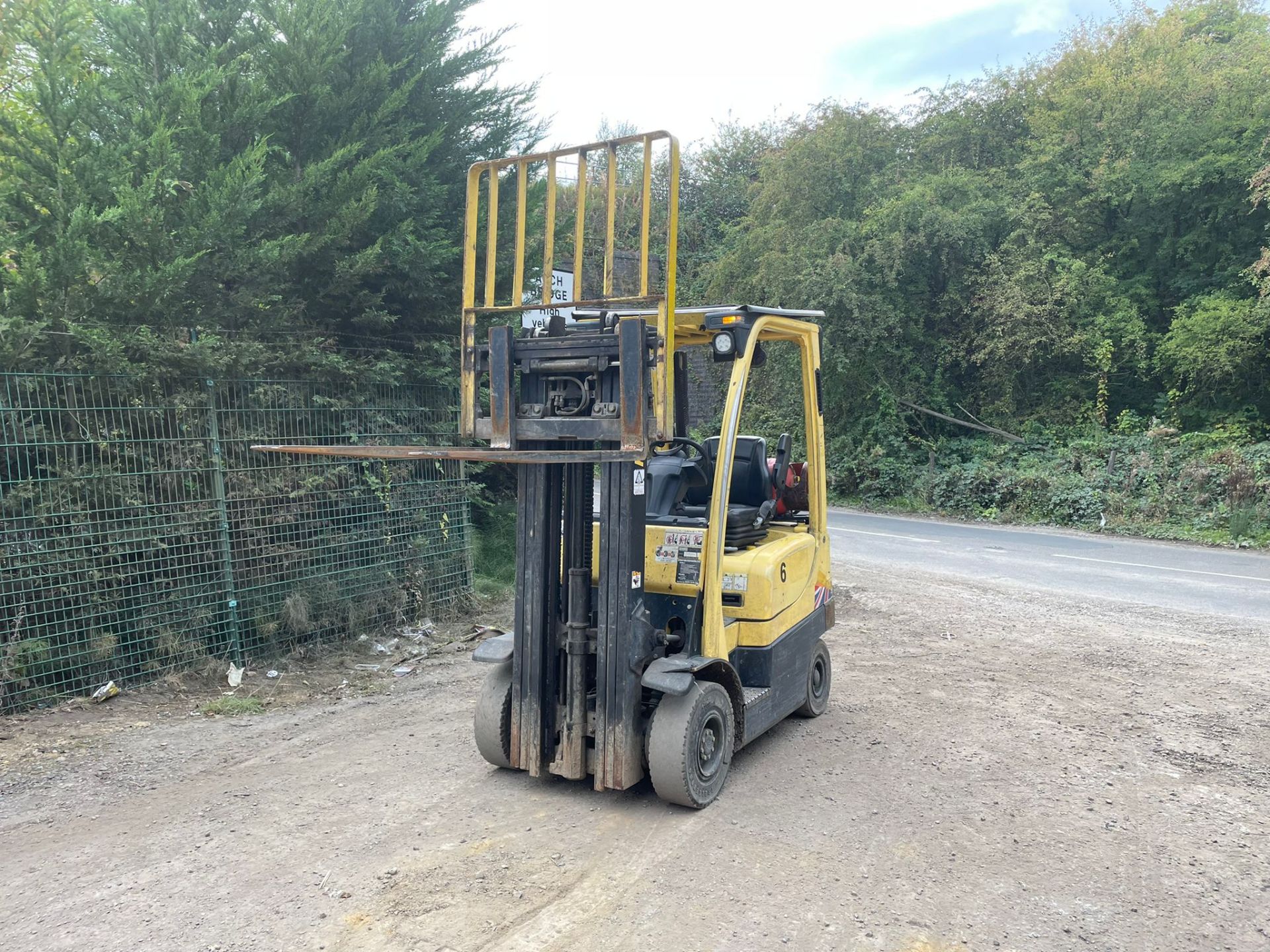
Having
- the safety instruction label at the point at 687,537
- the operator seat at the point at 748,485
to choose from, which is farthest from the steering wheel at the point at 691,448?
the safety instruction label at the point at 687,537

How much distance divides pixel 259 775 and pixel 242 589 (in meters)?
2.48

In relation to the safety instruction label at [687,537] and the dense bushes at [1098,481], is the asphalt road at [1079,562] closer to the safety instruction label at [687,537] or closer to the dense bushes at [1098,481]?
the dense bushes at [1098,481]

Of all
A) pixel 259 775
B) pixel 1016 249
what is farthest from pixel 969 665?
pixel 1016 249

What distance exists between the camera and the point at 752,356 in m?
5.22

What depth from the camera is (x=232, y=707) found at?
6.50 m

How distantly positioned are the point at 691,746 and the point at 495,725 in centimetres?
113

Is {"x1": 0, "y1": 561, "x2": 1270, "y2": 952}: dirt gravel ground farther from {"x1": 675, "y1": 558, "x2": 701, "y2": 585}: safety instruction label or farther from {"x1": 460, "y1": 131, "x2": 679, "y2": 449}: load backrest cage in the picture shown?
{"x1": 460, "y1": 131, "x2": 679, "y2": 449}: load backrest cage

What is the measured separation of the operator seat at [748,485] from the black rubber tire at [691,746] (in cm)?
116

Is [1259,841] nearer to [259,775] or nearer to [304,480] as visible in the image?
[259,775]

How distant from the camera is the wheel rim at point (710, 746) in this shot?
478cm

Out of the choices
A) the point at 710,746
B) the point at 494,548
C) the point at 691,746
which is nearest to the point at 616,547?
the point at 691,746

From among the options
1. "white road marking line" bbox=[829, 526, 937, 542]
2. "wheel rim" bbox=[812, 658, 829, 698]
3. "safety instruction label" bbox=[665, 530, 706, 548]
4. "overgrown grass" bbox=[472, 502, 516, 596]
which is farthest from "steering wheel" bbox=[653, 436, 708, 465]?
"white road marking line" bbox=[829, 526, 937, 542]

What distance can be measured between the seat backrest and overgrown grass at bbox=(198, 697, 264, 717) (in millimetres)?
3758

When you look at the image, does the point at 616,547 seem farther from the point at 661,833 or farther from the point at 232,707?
the point at 232,707
